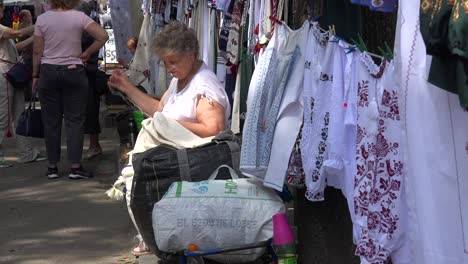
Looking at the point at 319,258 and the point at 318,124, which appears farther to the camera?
the point at 319,258

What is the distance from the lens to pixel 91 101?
30.8ft

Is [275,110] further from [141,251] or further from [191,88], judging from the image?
[141,251]

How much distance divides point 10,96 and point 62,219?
306cm

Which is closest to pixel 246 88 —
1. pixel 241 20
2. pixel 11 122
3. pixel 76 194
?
pixel 241 20

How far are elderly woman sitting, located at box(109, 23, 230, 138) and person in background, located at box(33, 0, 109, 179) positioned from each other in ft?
10.9

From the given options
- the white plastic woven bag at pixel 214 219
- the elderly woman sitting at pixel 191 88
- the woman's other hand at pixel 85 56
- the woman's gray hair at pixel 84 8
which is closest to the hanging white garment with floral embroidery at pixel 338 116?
the white plastic woven bag at pixel 214 219

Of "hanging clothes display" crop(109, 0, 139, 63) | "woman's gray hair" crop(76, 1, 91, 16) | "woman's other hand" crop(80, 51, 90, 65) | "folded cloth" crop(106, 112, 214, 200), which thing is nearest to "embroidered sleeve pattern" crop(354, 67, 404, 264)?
"folded cloth" crop(106, 112, 214, 200)

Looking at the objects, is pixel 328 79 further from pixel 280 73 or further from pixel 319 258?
pixel 319 258

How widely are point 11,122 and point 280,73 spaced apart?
669 centimetres

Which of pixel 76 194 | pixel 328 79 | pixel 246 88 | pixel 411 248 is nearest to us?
pixel 411 248

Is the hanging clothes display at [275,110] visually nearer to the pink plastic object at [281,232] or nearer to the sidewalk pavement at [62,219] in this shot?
the pink plastic object at [281,232]

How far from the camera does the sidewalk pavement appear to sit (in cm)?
610

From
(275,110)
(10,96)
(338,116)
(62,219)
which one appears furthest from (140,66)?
(338,116)

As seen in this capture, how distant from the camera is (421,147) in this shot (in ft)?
9.34
